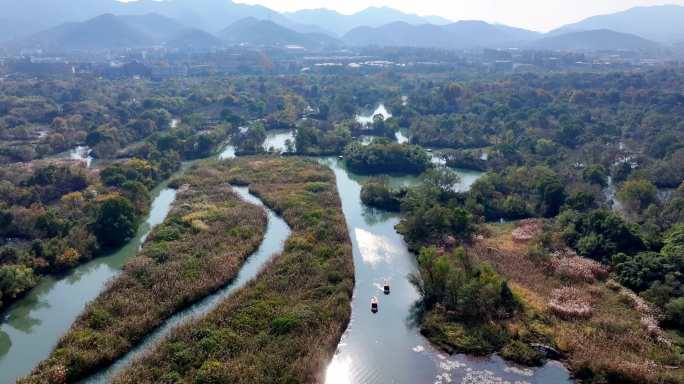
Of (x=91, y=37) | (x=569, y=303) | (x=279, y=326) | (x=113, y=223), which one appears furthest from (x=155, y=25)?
(x=569, y=303)

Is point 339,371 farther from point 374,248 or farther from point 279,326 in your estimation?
point 374,248

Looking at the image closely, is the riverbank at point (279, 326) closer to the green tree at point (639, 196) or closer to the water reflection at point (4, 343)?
the water reflection at point (4, 343)

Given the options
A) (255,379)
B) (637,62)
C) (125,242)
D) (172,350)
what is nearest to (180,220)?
→ (125,242)

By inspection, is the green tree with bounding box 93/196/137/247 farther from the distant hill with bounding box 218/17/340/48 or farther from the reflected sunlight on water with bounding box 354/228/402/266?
the distant hill with bounding box 218/17/340/48

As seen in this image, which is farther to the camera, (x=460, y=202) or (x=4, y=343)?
(x=460, y=202)

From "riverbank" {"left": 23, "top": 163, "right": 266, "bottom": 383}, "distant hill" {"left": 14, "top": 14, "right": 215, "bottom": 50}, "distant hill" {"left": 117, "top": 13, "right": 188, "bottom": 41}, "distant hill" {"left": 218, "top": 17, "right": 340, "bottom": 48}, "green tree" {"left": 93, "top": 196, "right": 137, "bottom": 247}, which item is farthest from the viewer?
"distant hill" {"left": 117, "top": 13, "right": 188, "bottom": 41}

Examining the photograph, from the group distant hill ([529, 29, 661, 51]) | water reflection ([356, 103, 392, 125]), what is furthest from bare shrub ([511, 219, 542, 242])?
distant hill ([529, 29, 661, 51])

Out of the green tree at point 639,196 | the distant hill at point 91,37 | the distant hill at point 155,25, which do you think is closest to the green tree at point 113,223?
the green tree at point 639,196
